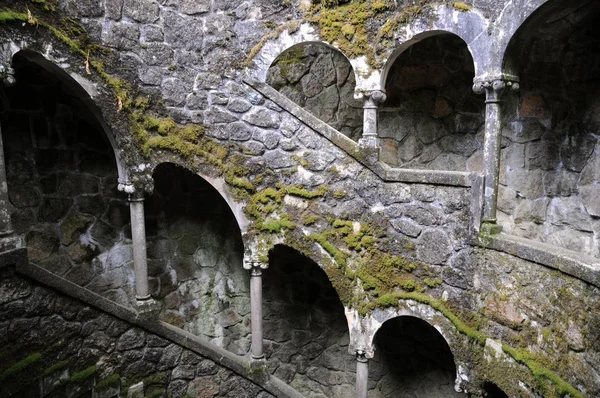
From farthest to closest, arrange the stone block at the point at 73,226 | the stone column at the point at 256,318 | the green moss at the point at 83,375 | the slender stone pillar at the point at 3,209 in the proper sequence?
1. the stone block at the point at 73,226
2. the stone column at the point at 256,318
3. the green moss at the point at 83,375
4. the slender stone pillar at the point at 3,209

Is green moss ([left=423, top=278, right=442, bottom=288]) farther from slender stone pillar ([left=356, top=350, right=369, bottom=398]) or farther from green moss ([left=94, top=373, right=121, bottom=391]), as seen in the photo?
green moss ([left=94, top=373, right=121, bottom=391])

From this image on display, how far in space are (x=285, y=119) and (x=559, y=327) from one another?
8.85 feet

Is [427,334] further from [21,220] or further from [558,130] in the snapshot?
[21,220]

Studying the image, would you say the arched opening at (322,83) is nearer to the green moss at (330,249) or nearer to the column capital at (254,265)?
the green moss at (330,249)

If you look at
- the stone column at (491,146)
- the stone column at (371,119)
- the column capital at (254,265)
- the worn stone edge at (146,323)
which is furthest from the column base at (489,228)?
the worn stone edge at (146,323)

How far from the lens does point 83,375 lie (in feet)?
12.9

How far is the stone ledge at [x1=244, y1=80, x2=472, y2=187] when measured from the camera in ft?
11.7

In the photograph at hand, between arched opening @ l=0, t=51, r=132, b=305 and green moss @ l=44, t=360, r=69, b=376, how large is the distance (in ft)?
4.66

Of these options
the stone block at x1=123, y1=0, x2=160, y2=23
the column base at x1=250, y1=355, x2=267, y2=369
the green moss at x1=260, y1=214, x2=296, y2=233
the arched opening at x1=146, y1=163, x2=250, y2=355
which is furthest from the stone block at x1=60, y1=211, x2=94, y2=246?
the column base at x1=250, y1=355, x2=267, y2=369

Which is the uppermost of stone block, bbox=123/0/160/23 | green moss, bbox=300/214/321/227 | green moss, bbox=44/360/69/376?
stone block, bbox=123/0/160/23

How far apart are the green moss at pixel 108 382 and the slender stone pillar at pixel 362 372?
7.32 feet

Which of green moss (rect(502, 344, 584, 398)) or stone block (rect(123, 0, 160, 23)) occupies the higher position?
stone block (rect(123, 0, 160, 23))

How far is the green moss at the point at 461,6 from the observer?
3.42 meters

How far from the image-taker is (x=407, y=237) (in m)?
3.83
